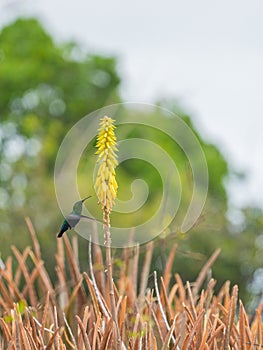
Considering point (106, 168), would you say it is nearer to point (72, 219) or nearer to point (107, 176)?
point (107, 176)

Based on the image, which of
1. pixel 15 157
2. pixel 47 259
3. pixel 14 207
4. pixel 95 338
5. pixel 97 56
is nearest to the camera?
pixel 95 338

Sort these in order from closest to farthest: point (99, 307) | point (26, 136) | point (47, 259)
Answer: point (99, 307), point (47, 259), point (26, 136)

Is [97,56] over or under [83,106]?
over

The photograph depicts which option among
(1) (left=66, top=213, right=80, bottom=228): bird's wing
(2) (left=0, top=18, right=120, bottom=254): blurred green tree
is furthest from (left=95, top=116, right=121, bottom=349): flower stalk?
(2) (left=0, top=18, right=120, bottom=254): blurred green tree

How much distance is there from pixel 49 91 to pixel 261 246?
13.3 m

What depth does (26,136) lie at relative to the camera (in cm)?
1956

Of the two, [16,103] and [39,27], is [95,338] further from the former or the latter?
[39,27]

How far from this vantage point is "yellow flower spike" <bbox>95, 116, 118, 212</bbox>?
186 centimetres

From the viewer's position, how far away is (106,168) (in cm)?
188

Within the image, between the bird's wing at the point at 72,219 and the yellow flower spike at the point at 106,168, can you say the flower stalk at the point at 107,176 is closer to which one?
the yellow flower spike at the point at 106,168

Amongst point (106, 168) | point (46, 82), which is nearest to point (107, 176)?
point (106, 168)

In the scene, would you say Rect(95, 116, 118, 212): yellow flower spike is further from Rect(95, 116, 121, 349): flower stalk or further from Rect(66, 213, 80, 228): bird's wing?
Rect(66, 213, 80, 228): bird's wing

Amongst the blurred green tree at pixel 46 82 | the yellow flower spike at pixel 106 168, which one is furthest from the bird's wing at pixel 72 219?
the blurred green tree at pixel 46 82

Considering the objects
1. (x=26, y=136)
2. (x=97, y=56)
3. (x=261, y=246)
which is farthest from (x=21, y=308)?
(x=97, y=56)
